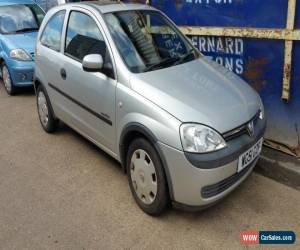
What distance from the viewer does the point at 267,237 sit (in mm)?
2908

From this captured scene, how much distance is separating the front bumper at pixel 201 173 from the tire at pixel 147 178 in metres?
0.12

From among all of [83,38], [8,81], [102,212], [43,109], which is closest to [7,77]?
[8,81]

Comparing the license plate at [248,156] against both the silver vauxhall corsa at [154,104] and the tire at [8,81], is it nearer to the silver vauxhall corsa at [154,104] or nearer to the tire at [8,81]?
the silver vauxhall corsa at [154,104]

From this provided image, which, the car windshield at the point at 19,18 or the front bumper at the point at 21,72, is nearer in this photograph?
the front bumper at the point at 21,72

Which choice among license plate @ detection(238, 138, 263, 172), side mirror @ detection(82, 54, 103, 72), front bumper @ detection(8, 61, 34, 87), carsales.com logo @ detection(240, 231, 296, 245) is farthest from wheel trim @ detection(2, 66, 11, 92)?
carsales.com logo @ detection(240, 231, 296, 245)

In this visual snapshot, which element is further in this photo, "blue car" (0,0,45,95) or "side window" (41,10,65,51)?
"blue car" (0,0,45,95)

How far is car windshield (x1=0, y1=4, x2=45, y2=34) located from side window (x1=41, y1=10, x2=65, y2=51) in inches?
118

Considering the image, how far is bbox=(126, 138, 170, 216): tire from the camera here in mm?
2898

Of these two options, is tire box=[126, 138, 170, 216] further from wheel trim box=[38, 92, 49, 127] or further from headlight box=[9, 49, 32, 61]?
headlight box=[9, 49, 32, 61]

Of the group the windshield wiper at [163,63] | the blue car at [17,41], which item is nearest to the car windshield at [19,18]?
the blue car at [17,41]

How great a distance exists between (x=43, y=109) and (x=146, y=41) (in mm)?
2111

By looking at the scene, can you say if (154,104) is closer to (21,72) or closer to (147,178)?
(147,178)

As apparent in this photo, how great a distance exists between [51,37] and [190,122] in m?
2.71

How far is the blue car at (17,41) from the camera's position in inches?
263
